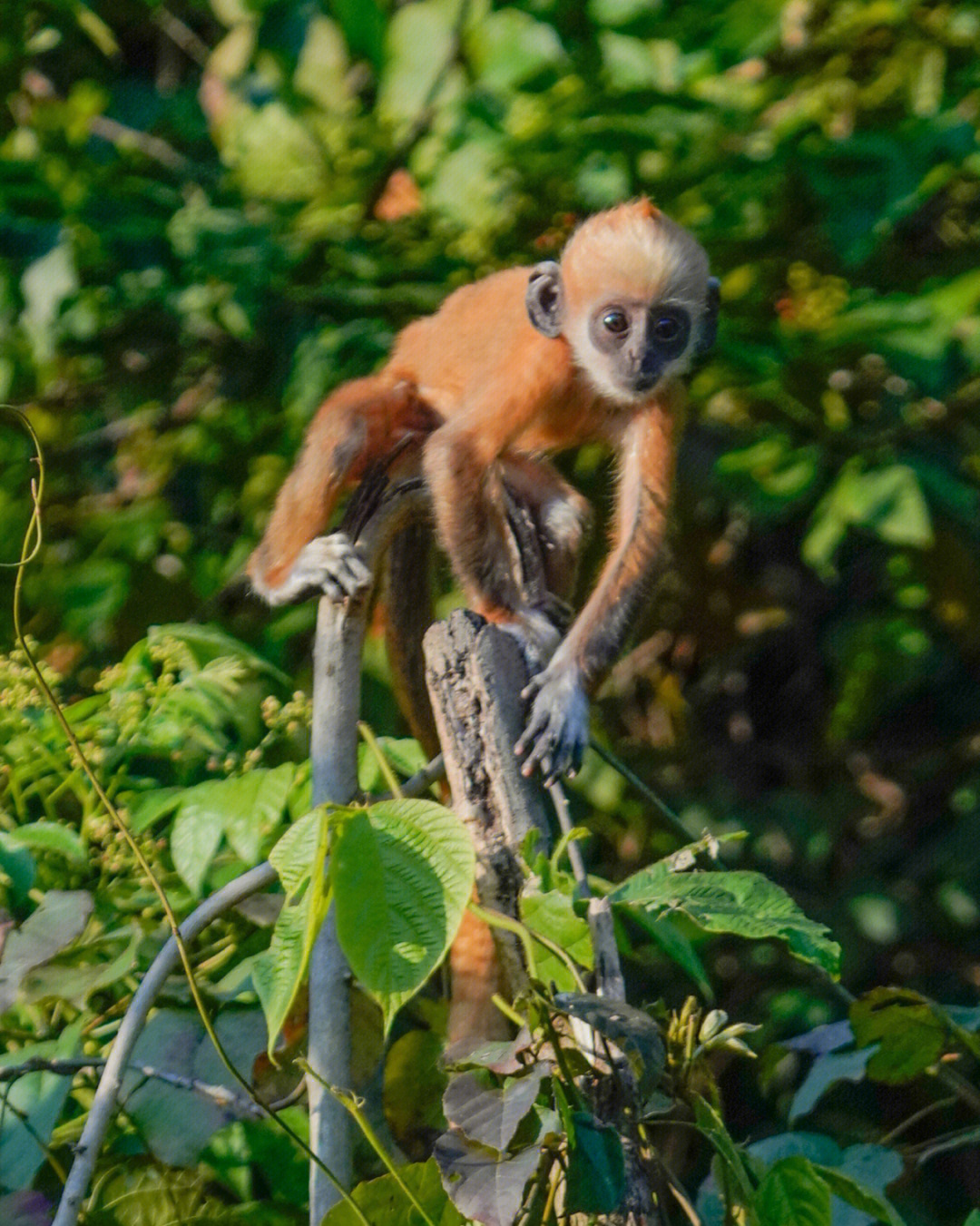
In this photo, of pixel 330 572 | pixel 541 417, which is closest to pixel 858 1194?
pixel 330 572

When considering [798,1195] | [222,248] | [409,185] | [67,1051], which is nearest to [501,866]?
[798,1195]

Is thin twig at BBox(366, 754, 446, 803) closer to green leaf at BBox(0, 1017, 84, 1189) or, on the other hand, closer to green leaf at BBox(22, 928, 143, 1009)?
green leaf at BBox(22, 928, 143, 1009)

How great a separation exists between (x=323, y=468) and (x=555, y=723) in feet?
3.65

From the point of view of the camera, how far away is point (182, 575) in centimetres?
472

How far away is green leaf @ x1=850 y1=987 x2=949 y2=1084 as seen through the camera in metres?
2.57

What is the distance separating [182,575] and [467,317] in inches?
55.4

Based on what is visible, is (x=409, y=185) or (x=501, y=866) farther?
(x=409, y=185)

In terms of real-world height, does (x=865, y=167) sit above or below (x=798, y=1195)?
above

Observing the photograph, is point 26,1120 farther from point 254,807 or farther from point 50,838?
point 254,807

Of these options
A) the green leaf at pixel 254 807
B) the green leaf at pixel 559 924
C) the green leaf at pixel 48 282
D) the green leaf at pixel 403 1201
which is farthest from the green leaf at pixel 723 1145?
the green leaf at pixel 48 282

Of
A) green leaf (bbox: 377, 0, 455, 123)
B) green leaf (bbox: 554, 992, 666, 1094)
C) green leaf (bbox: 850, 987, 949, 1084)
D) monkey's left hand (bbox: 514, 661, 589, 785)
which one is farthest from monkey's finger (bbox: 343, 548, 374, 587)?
green leaf (bbox: 377, 0, 455, 123)

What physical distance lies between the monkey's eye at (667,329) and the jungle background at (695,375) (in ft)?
0.89

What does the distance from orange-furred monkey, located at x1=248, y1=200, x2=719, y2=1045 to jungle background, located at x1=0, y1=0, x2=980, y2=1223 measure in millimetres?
312

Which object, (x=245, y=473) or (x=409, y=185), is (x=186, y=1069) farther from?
(x=409, y=185)
